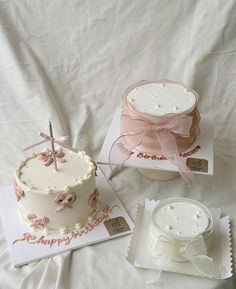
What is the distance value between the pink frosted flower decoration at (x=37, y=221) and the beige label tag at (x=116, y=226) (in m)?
0.12

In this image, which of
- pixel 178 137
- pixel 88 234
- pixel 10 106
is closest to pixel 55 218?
pixel 88 234

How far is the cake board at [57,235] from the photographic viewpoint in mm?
877

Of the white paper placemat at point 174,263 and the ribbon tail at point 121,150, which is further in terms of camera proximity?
the ribbon tail at point 121,150

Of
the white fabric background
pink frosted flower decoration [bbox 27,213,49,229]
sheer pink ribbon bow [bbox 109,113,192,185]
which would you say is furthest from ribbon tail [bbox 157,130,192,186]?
pink frosted flower decoration [bbox 27,213,49,229]

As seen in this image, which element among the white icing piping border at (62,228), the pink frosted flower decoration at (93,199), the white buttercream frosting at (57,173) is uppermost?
the white buttercream frosting at (57,173)

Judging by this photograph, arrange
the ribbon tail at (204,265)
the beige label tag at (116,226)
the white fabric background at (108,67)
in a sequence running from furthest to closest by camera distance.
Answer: the white fabric background at (108,67) → the beige label tag at (116,226) → the ribbon tail at (204,265)

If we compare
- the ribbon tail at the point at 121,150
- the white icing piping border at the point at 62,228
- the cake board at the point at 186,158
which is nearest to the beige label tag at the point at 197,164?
the cake board at the point at 186,158

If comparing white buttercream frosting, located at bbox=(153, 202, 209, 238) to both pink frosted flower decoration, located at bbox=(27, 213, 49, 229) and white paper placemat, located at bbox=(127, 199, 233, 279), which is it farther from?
pink frosted flower decoration, located at bbox=(27, 213, 49, 229)

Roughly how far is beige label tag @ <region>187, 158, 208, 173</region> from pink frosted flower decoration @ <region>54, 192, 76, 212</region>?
24 centimetres

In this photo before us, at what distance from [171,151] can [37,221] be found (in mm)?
282

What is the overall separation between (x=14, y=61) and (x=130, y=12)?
0.31 metres

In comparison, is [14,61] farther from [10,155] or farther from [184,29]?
[184,29]

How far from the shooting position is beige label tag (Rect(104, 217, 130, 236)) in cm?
92

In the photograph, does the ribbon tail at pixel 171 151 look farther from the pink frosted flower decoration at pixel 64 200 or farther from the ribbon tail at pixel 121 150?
the pink frosted flower decoration at pixel 64 200
